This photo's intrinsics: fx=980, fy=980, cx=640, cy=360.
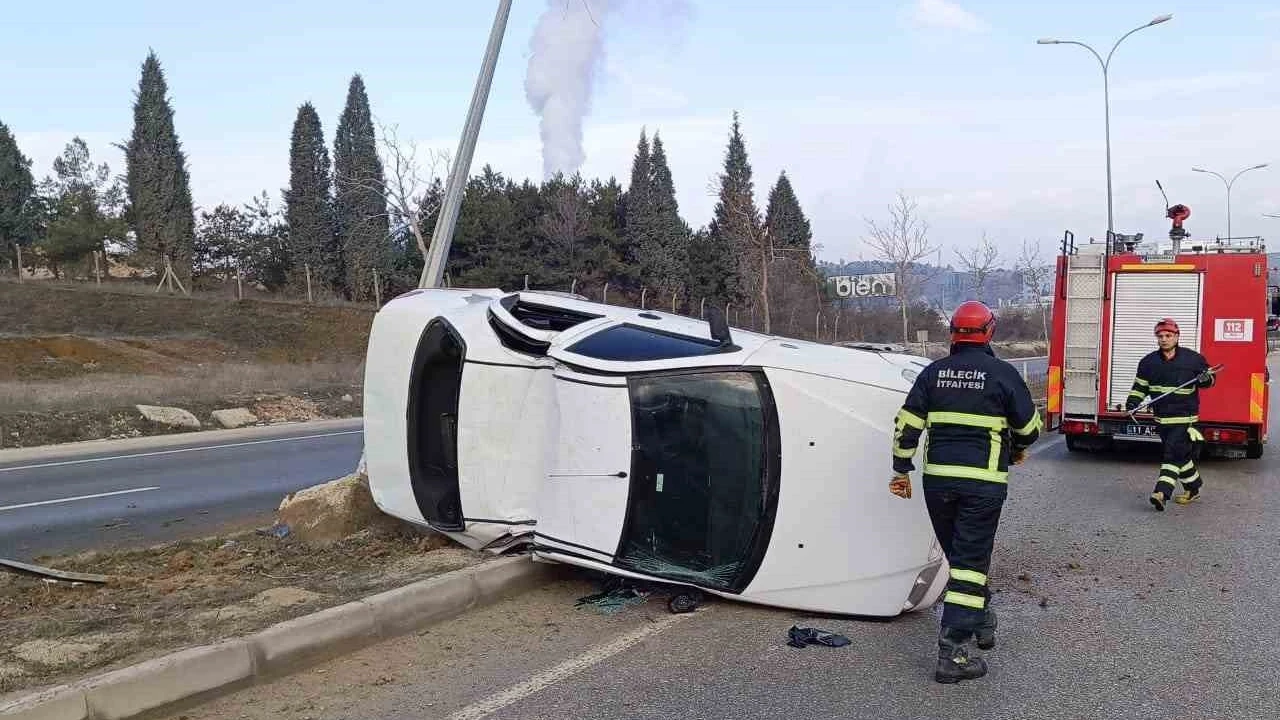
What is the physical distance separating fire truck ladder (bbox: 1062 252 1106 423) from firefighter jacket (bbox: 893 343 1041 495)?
297 inches

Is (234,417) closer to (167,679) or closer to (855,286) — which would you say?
(167,679)

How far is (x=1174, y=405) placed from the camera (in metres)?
8.98

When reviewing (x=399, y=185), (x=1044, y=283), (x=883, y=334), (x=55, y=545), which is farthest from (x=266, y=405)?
(x=883, y=334)

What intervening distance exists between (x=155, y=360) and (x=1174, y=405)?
85.5ft

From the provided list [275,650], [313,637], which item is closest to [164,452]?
[313,637]

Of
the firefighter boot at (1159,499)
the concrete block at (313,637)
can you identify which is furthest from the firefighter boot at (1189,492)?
the concrete block at (313,637)

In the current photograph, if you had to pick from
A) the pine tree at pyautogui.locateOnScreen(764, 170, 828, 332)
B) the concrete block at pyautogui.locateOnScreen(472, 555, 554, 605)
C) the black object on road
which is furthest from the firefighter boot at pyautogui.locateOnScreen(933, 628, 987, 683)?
the pine tree at pyautogui.locateOnScreen(764, 170, 828, 332)

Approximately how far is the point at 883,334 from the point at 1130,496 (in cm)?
3747

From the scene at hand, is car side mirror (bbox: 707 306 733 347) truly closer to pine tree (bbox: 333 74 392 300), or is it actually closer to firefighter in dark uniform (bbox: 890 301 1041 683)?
firefighter in dark uniform (bbox: 890 301 1041 683)

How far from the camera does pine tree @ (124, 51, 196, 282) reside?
39.1 metres

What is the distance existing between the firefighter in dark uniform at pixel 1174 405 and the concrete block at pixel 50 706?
A: 8.05m

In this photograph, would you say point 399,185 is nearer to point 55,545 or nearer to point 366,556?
point 55,545

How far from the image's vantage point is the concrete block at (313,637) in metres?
4.38

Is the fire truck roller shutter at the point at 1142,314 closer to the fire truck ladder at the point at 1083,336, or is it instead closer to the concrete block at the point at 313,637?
the fire truck ladder at the point at 1083,336
